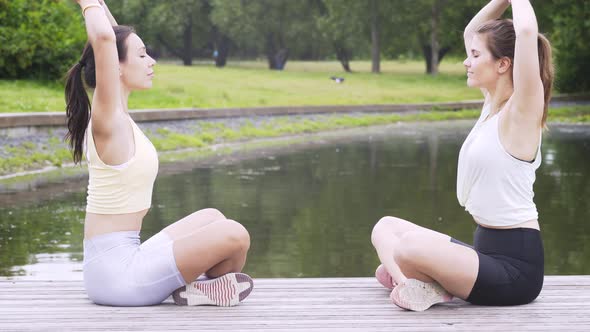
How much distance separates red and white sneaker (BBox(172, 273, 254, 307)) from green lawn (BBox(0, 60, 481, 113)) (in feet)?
48.3

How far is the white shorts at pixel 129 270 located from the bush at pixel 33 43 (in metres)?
18.8

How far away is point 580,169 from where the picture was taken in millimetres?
16375

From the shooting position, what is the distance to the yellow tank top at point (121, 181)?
Answer: 4559 mm

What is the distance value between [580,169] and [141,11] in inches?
1917

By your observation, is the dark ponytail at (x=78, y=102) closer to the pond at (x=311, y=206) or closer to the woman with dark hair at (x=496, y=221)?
the pond at (x=311, y=206)

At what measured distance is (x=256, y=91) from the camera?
109 ft

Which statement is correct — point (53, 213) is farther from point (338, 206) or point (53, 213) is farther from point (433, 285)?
point (433, 285)

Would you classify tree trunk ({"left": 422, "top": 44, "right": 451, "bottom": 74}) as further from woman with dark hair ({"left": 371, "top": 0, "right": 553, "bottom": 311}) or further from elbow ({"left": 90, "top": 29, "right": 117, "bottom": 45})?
elbow ({"left": 90, "top": 29, "right": 117, "bottom": 45})

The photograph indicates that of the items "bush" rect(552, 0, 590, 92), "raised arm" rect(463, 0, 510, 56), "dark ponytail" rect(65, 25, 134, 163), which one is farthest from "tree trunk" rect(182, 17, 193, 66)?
"dark ponytail" rect(65, 25, 134, 163)

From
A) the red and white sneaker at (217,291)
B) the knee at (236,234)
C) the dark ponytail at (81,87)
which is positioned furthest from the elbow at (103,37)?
the red and white sneaker at (217,291)

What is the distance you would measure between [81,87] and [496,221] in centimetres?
208

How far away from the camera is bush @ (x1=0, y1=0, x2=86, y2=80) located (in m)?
22.8

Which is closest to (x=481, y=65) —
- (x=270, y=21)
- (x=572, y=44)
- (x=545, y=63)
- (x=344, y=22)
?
(x=545, y=63)

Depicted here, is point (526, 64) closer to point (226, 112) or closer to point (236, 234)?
point (236, 234)
